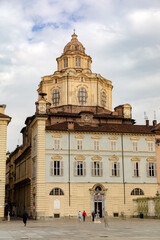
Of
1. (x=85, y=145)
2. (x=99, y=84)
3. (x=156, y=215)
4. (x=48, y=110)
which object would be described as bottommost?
(x=156, y=215)

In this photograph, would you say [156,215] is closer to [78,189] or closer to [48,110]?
[78,189]

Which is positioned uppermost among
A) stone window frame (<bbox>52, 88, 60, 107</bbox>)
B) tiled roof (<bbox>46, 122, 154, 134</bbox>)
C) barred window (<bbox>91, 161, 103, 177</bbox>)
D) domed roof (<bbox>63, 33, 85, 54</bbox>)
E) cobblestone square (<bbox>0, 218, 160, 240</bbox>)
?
domed roof (<bbox>63, 33, 85, 54</bbox>)

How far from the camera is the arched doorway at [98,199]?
56094mm

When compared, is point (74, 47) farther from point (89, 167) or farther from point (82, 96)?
point (89, 167)

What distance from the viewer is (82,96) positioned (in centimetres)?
7462

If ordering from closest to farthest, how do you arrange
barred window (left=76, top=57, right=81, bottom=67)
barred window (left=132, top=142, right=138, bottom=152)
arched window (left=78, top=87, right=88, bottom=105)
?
barred window (left=132, top=142, right=138, bottom=152), arched window (left=78, top=87, right=88, bottom=105), barred window (left=76, top=57, right=81, bottom=67)

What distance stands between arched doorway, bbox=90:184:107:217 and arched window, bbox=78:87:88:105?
22.3 meters

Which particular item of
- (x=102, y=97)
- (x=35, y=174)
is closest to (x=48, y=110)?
(x=102, y=97)

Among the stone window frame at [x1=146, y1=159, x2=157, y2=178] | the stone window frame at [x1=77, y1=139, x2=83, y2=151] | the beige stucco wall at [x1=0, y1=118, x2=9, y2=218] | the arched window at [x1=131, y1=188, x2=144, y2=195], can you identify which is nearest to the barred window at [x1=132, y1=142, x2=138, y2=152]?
the stone window frame at [x1=146, y1=159, x2=157, y2=178]

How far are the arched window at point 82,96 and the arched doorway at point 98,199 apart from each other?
22292 millimetres

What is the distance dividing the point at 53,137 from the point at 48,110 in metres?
15.2

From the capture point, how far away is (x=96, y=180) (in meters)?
56.8

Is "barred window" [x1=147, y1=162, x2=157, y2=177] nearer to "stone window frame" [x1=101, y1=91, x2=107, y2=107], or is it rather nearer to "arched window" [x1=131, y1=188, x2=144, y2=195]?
"arched window" [x1=131, y1=188, x2=144, y2=195]

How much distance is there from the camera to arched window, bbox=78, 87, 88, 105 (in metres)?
74.2
